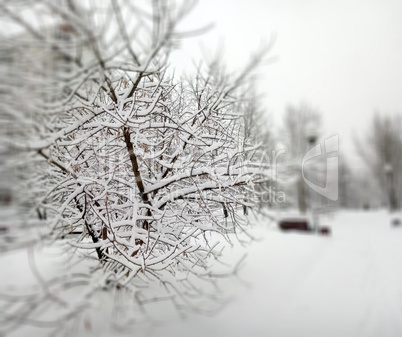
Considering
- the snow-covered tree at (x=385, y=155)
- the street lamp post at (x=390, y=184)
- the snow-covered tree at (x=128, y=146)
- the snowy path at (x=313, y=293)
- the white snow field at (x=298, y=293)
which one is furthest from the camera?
the street lamp post at (x=390, y=184)

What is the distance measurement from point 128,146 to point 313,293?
59.3 inches

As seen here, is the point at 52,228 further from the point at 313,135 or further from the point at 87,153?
the point at 313,135

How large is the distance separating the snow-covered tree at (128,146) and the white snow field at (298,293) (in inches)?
6.2

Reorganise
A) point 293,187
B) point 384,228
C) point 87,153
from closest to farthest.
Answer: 1. point 87,153
2. point 293,187
3. point 384,228

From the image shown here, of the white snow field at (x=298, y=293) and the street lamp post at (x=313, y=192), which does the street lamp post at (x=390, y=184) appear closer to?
the white snow field at (x=298, y=293)

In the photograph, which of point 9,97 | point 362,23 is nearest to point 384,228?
point 362,23

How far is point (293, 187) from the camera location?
2113 mm

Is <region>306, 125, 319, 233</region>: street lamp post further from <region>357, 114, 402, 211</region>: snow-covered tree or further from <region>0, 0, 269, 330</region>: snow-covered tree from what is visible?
<region>0, 0, 269, 330</region>: snow-covered tree

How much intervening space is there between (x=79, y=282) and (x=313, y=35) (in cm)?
196

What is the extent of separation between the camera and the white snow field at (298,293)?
1329 mm

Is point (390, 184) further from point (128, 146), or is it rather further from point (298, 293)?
point (128, 146)

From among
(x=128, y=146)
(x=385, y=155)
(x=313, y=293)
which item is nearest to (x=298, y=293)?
(x=313, y=293)

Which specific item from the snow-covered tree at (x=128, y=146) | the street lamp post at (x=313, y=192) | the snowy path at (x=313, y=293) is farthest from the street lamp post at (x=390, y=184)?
the snow-covered tree at (x=128, y=146)

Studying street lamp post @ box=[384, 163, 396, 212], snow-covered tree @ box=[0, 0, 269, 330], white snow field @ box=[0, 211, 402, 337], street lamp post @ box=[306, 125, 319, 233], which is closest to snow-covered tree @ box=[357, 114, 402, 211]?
street lamp post @ box=[384, 163, 396, 212]
